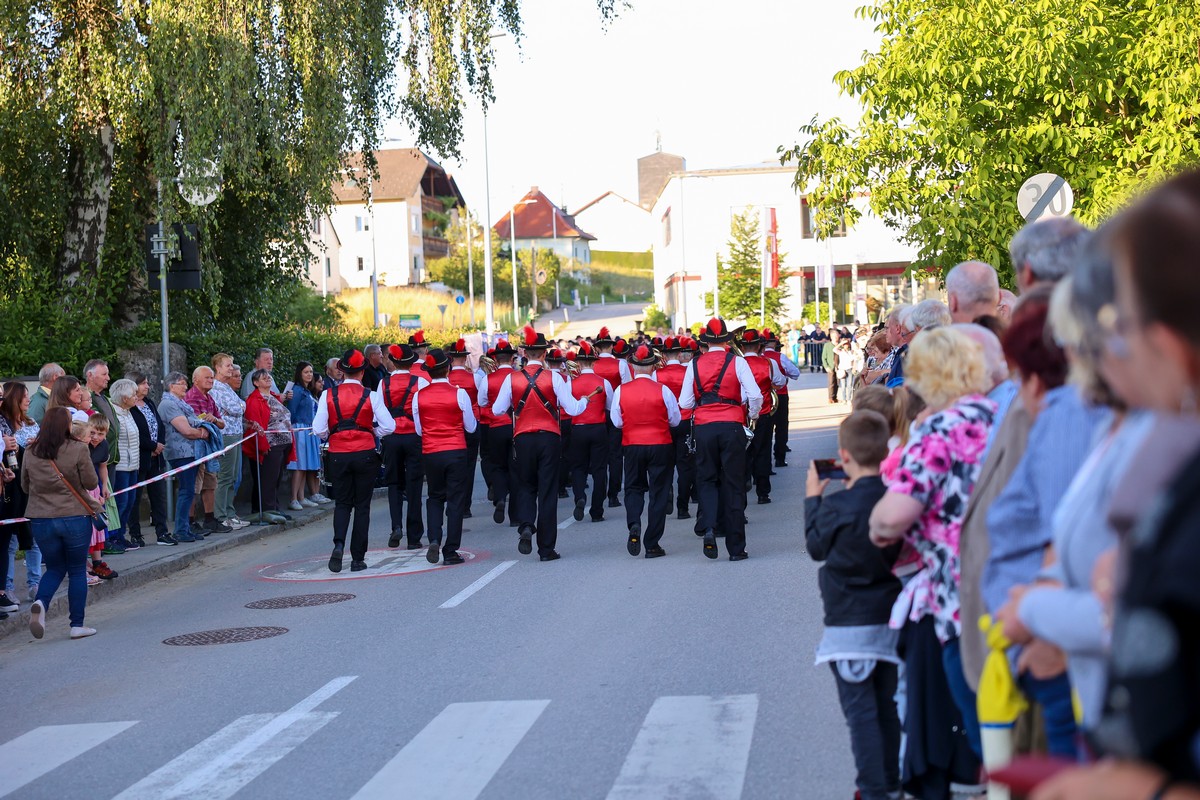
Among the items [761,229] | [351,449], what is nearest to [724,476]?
[351,449]

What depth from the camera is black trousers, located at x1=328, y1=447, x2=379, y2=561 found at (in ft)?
40.9

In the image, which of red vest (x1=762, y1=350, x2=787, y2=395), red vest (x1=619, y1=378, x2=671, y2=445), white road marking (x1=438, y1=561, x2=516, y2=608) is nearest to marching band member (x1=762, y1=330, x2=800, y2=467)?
red vest (x1=762, y1=350, x2=787, y2=395)

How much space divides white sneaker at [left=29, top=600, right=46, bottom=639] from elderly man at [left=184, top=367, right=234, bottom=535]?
5251mm

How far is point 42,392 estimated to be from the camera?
12688mm

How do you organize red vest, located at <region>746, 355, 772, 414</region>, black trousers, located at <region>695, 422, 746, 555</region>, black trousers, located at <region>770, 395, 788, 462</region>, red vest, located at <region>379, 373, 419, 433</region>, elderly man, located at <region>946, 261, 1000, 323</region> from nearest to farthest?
elderly man, located at <region>946, 261, 1000, 323</region> < black trousers, located at <region>695, 422, 746, 555</region> < red vest, located at <region>379, 373, 419, 433</region> < red vest, located at <region>746, 355, 772, 414</region> < black trousers, located at <region>770, 395, 788, 462</region>

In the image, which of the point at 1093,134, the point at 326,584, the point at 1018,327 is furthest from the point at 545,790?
the point at 1093,134

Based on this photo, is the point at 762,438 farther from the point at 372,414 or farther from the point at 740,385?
the point at 372,414

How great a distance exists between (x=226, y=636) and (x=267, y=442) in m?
6.74

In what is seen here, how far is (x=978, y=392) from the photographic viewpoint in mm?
4566

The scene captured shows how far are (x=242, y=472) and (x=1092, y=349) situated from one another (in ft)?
50.9

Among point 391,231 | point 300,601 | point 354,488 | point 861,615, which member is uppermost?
point 391,231

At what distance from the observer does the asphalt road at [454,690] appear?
602cm

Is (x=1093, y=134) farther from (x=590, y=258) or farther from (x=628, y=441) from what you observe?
(x=590, y=258)

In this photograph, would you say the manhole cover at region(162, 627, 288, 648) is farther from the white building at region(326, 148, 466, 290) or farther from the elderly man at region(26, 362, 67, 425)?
the white building at region(326, 148, 466, 290)
